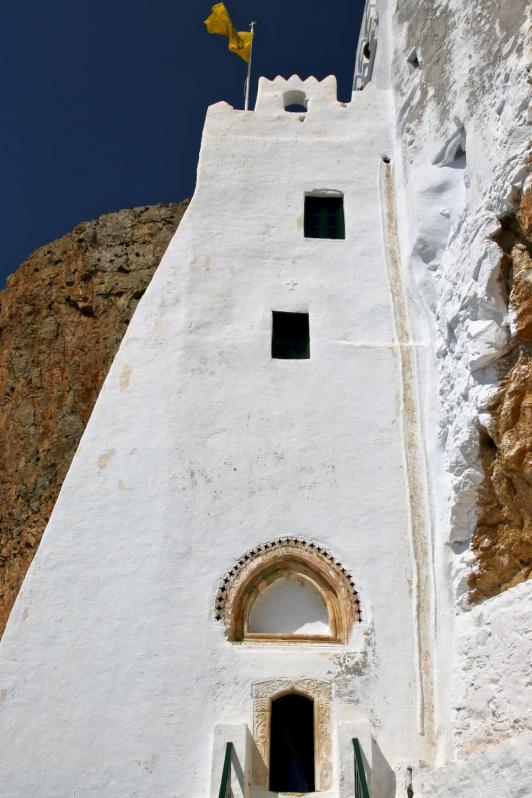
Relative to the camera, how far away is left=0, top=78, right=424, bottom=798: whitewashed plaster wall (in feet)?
25.0

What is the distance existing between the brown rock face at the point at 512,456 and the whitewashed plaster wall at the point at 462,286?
0.15 m

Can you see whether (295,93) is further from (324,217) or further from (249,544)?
(249,544)

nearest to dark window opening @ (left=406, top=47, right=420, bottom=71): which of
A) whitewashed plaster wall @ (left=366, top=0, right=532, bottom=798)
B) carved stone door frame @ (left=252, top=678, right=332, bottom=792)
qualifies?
whitewashed plaster wall @ (left=366, top=0, right=532, bottom=798)

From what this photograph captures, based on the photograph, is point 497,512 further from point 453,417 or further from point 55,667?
point 55,667

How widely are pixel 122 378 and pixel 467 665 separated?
5.10 metres

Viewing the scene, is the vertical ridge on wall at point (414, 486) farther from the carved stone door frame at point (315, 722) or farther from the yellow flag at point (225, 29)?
the yellow flag at point (225, 29)

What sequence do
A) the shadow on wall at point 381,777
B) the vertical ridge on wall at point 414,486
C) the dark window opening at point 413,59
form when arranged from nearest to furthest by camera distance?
the shadow on wall at point 381,777
the vertical ridge on wall at point 414,486
the dark window opening at point 413,59

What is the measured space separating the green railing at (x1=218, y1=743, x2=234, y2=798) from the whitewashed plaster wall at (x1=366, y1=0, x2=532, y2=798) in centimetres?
190

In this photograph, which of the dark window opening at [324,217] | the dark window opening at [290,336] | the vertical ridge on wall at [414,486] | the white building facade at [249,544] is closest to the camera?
the white building facade at [249,544]

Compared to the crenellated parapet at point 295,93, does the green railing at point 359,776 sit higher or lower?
lower

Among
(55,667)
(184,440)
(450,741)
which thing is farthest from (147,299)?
(450,741)

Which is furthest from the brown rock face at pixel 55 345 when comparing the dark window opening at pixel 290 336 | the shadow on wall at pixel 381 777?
the shadow on wall at pixel 381 777

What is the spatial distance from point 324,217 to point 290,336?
7.22 feet

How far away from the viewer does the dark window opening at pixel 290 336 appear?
10.1 m
